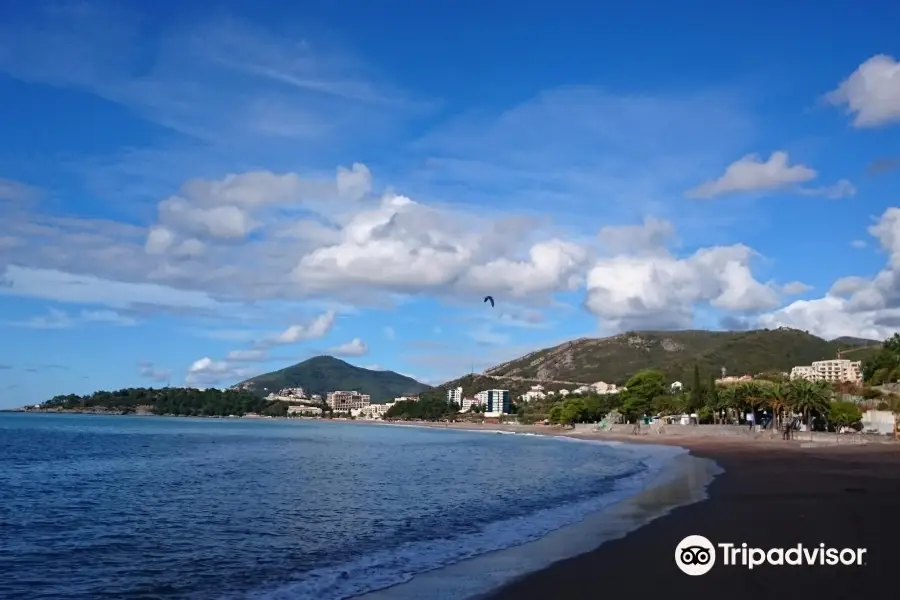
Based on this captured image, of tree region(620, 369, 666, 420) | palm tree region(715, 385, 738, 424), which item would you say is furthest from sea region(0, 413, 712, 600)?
tree region(620, 369, 666, 420)

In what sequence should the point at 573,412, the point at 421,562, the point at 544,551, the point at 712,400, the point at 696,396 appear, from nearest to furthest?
the point at 421,562 → the point at 544,551 → the point at 712,400 → the point at 696,396 → the point at 573,412

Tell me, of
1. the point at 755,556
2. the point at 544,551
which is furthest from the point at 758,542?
the point at 544,551

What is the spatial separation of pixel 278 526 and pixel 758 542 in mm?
12887

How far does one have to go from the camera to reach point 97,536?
19.9 meters

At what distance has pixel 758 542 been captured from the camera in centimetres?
1505

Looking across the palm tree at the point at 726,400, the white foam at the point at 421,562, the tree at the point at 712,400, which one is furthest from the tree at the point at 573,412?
the white foam at the point at 421,562

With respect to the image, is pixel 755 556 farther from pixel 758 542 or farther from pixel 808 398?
pixel 808 398

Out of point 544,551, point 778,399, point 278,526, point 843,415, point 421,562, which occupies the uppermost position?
point 778,399

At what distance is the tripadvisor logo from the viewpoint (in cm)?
1280

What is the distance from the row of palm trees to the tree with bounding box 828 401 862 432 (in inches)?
34.9

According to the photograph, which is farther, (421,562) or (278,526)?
(278,526)

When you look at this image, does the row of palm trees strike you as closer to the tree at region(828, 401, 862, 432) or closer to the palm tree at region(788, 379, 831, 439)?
the palm tree at region(788, 379, 831, 439)

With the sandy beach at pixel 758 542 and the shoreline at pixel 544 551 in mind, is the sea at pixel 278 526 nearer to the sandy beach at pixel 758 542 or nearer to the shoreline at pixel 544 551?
the shoreline at pixel 544 551

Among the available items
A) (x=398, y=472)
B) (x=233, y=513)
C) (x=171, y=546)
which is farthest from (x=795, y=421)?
(x=171, y=546)
